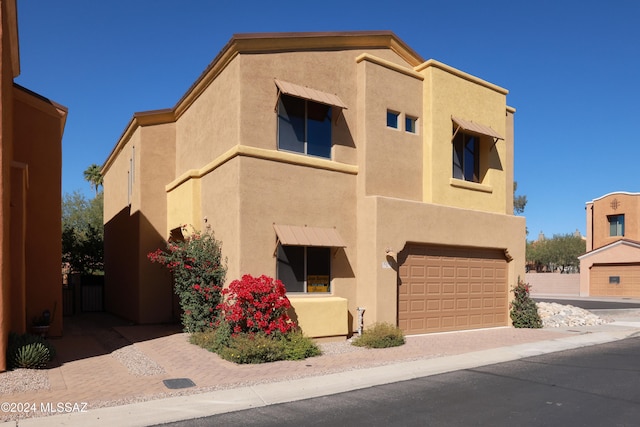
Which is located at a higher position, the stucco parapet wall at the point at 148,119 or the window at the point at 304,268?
the stucco parapet wall at the point at 148,119

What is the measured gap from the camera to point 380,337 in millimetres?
13156

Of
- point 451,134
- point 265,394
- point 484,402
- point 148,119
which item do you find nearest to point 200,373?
point 265,394

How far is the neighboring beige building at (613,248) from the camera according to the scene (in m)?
38.6

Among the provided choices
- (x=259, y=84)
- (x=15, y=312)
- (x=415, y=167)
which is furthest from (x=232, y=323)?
(x=415, y=167)

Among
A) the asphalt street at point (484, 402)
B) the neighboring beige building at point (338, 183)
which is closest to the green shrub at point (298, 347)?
the neighboring beige building at point (338, 183)

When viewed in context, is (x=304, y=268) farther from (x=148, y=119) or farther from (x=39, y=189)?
(x=148, y=119)

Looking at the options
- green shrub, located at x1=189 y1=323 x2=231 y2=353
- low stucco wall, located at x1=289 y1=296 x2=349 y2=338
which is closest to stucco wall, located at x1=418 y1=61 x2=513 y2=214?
low stucco wall, located at x1=289 y1=296 x2=349 y2=338

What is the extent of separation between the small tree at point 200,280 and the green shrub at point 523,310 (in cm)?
1033

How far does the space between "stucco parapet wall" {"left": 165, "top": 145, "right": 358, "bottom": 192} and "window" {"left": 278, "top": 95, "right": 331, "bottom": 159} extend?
0.41m

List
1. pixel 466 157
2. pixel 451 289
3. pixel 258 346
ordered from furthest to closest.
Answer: pixel 466 157
pixel 451 289
pixel 258 346

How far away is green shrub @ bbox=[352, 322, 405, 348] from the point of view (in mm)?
13086

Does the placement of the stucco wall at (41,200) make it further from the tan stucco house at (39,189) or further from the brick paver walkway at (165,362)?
the brick paver walkway at (165,362)

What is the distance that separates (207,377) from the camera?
32.0 ft

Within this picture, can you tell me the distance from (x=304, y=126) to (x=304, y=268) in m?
3.88
